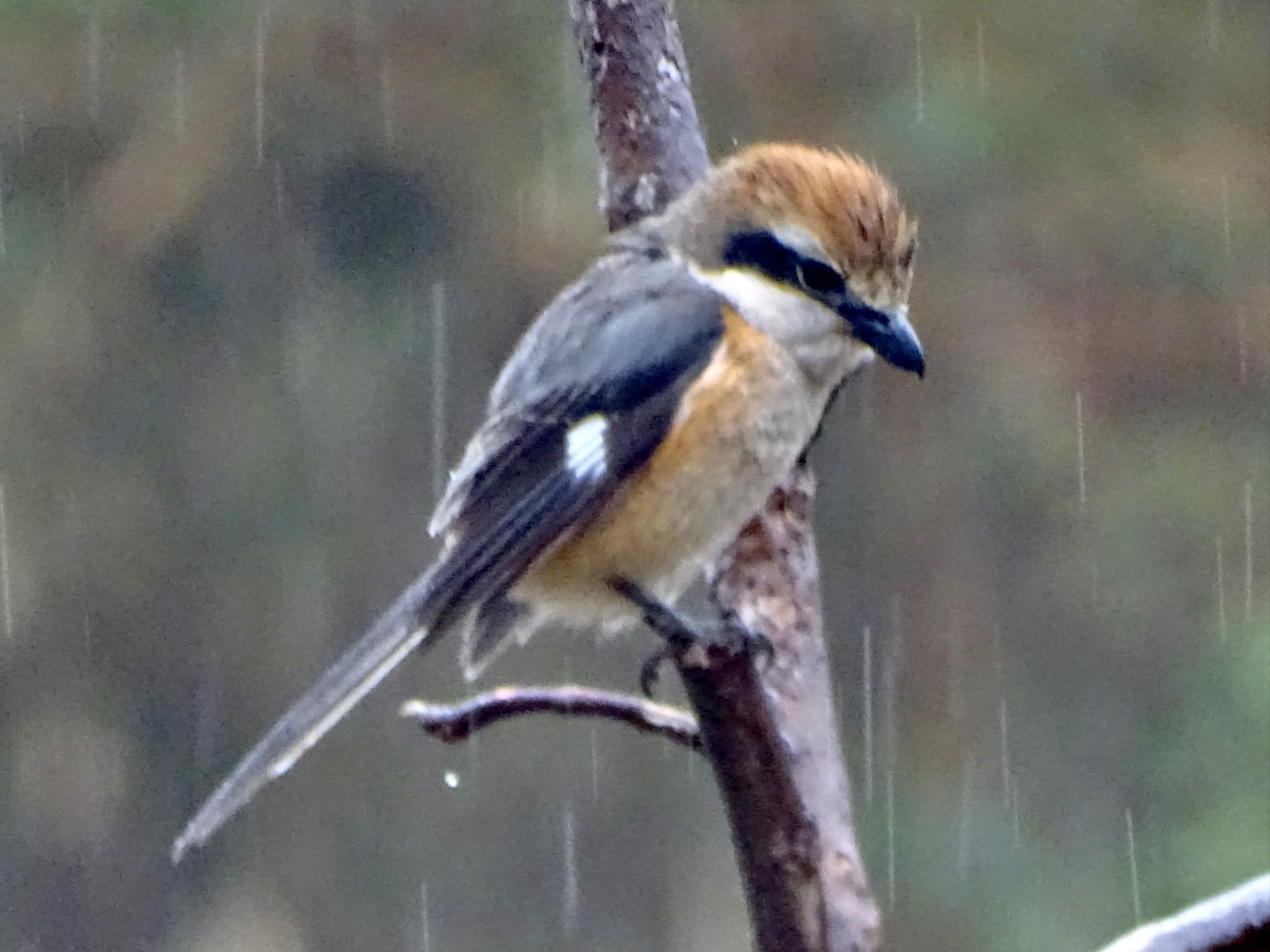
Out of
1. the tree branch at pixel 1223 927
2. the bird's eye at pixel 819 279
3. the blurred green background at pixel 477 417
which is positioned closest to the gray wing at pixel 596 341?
the bird's eye at pixel 819 279

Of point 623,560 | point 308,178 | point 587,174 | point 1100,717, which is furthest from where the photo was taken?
point 1100,717

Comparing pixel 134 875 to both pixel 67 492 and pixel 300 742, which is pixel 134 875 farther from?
pixel 300 742

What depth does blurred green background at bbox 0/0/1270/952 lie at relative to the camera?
441 cm

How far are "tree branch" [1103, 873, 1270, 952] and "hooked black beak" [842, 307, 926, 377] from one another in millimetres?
864

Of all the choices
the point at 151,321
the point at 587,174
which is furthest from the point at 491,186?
the point at 151,321

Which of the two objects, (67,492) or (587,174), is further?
(67,492)

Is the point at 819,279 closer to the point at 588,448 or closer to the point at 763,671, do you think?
the point at 588,448

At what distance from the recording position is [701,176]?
2.58m

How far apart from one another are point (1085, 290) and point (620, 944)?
2152 mm

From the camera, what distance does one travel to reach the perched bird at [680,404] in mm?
2125

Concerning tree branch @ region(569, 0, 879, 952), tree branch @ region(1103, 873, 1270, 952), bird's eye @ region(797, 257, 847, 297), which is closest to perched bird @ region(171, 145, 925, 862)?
bird's eye @ region(797, 257, 847, 297)

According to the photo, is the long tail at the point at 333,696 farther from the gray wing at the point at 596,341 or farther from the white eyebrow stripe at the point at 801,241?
the white eyebrow stripe at the point at 801,241

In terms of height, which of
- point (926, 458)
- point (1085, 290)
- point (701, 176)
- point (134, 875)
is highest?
point (701, 176)

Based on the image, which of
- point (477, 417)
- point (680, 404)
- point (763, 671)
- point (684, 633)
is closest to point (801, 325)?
point (680, 404)
